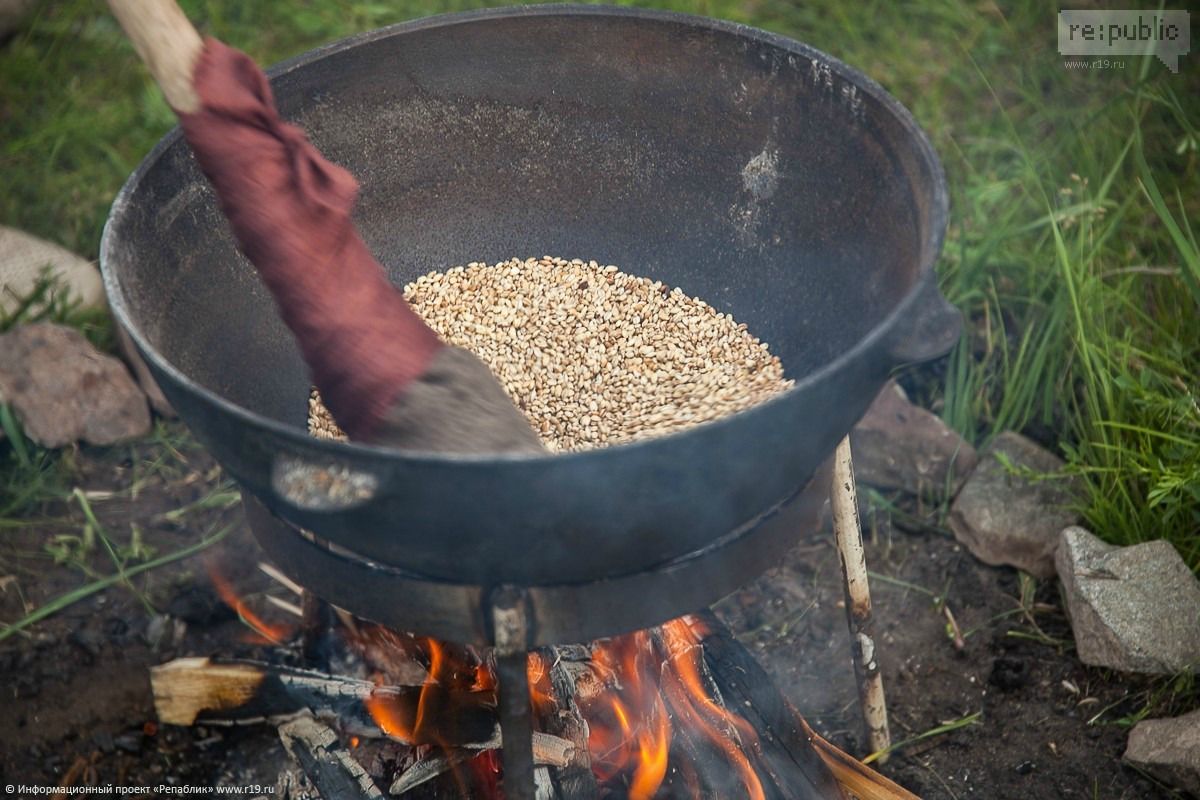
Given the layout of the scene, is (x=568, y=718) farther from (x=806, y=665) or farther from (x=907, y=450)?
(x=907, y=450)

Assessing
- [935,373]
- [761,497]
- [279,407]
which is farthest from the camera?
[935,373]

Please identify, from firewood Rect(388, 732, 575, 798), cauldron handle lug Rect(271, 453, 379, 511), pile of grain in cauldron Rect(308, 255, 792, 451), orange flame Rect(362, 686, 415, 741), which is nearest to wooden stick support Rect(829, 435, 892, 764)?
pile of grain in cauldron Rect(308, 255, 792, 451)

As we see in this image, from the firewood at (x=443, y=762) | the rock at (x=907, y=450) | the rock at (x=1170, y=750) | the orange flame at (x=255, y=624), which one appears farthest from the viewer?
the rock at (x=907, y=450)

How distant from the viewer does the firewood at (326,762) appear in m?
2.20

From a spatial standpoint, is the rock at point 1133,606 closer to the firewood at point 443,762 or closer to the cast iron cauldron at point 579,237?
the cast iron cauldron at point 579,237

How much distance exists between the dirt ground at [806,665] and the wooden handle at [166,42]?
4.66 ft

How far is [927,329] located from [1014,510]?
1247 mm

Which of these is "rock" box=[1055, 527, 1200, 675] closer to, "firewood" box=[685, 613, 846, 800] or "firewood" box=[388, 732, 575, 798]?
"firewood" box=[685, 613, 846, 800]

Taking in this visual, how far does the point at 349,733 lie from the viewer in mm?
2309

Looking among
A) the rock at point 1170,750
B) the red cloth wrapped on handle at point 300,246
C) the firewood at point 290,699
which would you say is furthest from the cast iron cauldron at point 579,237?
the rock at point 1170,750

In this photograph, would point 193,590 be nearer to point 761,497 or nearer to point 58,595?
point 58,595

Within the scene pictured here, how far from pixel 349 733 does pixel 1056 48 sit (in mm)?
3327

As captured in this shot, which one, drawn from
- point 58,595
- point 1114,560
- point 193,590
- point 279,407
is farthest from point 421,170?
point 1114,560

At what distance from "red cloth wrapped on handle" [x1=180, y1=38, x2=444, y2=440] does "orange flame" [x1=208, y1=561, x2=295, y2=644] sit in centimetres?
111
